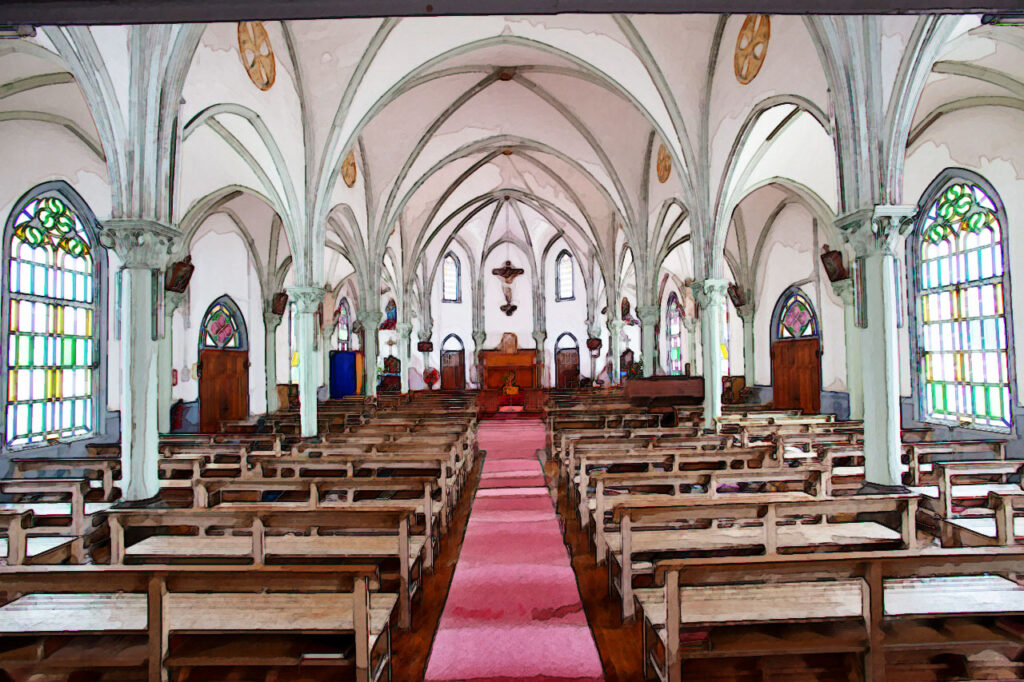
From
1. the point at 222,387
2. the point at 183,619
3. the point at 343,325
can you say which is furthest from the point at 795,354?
the point at 343,325

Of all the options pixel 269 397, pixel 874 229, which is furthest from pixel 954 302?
pixel 269 397

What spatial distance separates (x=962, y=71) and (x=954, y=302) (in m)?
4.49

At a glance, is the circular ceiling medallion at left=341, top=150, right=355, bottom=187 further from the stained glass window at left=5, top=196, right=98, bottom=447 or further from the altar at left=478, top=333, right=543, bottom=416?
the altar at left=478, top=333, right=543, bottom=416

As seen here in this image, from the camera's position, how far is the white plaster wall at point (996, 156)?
10.2 metres

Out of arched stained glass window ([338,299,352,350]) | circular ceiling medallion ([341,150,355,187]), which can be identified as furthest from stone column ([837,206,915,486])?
arched stained glass window ([338,299,352,350])

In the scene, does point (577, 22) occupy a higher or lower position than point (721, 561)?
higher

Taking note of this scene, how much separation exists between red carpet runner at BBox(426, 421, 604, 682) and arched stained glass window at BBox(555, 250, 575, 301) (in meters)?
23.6

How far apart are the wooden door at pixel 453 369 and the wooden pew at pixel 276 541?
26.5 metres

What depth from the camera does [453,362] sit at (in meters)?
31.8

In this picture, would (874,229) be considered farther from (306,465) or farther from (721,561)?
(306,465)

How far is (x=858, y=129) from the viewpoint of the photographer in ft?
24.0

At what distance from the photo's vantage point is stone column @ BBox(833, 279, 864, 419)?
1199 cm

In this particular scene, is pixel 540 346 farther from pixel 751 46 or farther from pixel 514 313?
pixel 751 46

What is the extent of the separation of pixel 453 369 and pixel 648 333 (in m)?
15.0
